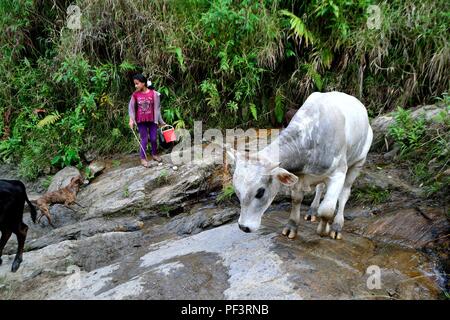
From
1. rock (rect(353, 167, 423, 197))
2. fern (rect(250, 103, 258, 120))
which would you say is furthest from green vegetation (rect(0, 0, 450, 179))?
rock (rect(353, 167, 423, 197))

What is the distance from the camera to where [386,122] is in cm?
753

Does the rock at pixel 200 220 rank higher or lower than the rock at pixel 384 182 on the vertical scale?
lower

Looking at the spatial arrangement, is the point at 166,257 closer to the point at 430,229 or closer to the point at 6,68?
the point at 430,229

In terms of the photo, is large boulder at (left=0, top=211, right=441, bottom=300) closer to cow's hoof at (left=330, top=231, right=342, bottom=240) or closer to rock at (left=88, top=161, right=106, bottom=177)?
cow's hoof at (left=330, top=231, right=342, bottom=240)

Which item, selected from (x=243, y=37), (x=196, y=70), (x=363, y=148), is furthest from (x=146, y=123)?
(x=363, y=148)

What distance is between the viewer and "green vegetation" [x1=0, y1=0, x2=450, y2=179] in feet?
27.0

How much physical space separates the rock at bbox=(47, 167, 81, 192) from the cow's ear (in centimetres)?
524

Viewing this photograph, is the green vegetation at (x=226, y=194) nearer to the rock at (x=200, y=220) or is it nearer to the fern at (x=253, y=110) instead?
the rock at (x=200, y=220)

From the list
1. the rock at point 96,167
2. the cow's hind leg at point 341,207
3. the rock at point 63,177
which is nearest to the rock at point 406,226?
the cow's hind leg at point 341,207

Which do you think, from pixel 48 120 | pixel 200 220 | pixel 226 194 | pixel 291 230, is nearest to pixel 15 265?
pixel 200 220

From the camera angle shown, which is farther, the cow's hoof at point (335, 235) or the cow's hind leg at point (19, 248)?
the cow's hind leg at point (19, 248)

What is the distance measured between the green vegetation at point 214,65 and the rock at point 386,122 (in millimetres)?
632

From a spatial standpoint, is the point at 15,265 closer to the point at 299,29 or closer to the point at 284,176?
the point at 284,176

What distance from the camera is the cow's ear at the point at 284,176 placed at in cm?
416
